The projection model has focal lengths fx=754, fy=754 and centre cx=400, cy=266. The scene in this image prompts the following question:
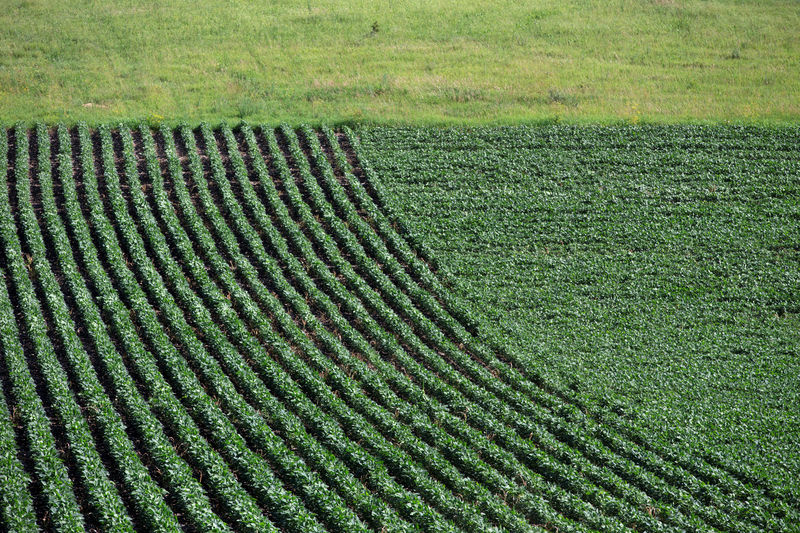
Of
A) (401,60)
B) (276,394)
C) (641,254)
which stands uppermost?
(401,60)

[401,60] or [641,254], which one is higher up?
[401,60]

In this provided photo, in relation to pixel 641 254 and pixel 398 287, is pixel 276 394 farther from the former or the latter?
pixel 641 254

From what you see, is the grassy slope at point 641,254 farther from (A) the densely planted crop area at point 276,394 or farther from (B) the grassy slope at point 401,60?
(B) the grassy slope at point 401,60

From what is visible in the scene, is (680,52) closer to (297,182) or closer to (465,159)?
(465,159)

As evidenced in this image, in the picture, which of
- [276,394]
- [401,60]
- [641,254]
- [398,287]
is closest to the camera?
[276,394]

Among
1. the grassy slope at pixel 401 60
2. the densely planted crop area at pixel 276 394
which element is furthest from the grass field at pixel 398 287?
the grassy slope at pixel 401 60

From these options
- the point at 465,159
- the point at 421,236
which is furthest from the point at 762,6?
the point at 421,236

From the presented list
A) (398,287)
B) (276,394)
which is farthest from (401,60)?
(276,394)
